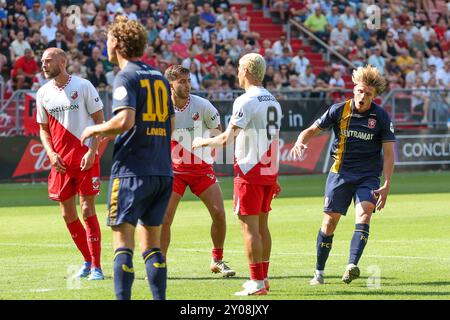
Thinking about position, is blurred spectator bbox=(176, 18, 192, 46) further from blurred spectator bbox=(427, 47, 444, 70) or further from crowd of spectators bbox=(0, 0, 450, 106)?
blurred spectator bbox=(427, 47, 444, 70)

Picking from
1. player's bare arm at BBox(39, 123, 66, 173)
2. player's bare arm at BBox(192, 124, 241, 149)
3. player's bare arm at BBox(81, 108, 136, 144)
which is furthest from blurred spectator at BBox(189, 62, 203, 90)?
player's bare arm at BBox(81, 108, 136, 144)

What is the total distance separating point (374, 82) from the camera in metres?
11.0

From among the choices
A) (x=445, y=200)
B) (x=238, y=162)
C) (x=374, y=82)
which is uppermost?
(x=374, y=82)

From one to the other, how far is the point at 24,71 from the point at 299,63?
917 cm

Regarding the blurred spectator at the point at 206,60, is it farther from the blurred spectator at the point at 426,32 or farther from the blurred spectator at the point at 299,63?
the blurred spectator at the point at 426,32

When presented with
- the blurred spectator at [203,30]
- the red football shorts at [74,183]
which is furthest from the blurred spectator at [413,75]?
the red football shorts at [74,183]

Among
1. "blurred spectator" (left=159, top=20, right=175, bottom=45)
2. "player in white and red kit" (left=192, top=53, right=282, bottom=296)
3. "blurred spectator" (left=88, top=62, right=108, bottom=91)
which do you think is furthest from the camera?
"blurred spectator" (left=159, top=20, right=175, bottom=45)

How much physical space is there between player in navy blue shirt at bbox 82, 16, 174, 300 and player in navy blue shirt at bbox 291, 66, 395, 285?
9.20 feet

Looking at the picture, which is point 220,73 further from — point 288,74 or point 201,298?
point 201,298

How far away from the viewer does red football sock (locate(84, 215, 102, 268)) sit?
11.5 m

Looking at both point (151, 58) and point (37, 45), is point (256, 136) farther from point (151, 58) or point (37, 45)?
point (151, 58)

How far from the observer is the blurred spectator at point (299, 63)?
32000mm

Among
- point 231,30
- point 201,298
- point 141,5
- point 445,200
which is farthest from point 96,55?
point 201,298

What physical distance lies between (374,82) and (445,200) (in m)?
10.8
